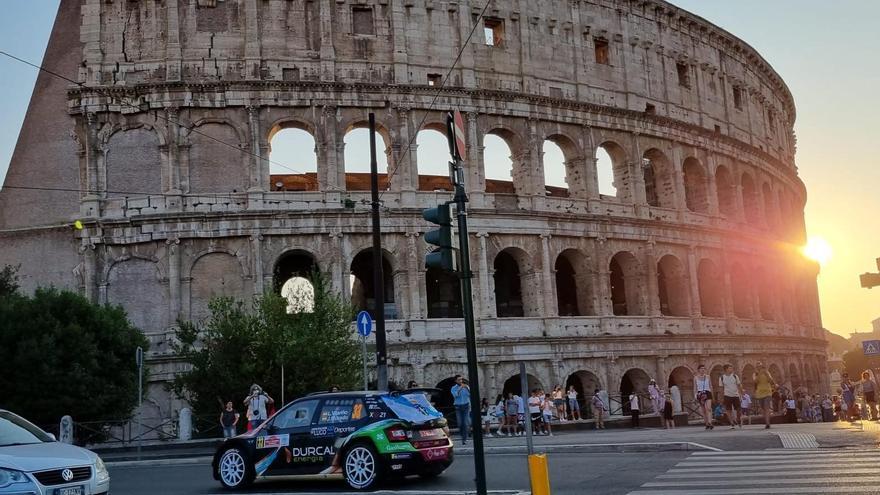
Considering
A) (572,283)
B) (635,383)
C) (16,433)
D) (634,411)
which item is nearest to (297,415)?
(16,433)

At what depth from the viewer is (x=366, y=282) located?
110 feet

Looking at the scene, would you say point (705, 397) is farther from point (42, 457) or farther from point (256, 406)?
point (42, 457)

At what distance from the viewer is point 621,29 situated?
122ft

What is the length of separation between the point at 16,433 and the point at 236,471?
11.4 ft

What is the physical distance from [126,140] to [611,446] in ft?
69.6

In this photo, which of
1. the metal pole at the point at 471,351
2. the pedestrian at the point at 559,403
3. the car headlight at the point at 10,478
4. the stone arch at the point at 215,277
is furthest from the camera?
the stone arch at the point at 215,277

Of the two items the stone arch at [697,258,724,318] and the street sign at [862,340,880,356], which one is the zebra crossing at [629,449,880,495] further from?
the stone arch at [697,258,724,318]

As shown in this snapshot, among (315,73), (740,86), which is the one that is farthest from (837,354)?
(315,73)

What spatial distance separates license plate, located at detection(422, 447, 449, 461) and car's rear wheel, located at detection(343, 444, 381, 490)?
722 mm

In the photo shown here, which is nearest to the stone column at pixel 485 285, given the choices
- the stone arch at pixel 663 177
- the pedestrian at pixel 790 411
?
the stone arch at pixel 663 177

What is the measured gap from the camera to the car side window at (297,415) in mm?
13008

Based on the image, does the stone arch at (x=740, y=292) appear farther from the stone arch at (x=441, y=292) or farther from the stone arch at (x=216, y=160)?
the stone arch at (x=216, y=160)

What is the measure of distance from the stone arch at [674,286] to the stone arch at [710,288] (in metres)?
1.74

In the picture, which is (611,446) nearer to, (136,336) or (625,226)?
(136,336)
